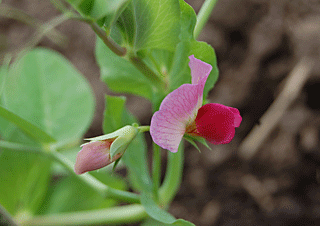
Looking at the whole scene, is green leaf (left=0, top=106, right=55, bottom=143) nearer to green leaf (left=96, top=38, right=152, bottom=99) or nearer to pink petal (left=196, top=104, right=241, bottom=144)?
green leaf (left=96, top=38, right=152, bottom=99)

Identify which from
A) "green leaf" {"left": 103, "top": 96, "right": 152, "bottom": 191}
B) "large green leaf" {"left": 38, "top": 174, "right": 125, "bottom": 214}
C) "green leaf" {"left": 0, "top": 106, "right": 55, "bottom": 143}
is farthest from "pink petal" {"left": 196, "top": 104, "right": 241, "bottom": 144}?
"large green leaf" {"left": 38, "top": 174, "right": 125, "bottom": 214}

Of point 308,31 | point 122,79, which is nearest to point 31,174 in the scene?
point 122,79

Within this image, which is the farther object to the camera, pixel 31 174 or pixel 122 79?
pixel 31 174

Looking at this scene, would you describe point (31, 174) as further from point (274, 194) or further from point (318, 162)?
point (318, 162)

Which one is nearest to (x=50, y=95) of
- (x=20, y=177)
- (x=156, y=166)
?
(x=20, y=177)

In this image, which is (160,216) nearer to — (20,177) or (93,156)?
(93,156)

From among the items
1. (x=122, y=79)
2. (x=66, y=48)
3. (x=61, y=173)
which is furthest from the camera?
(x=66, y=48)

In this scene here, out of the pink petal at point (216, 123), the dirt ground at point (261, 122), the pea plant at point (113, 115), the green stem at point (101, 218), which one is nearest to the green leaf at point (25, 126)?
the pea plant at point (113, 115)
